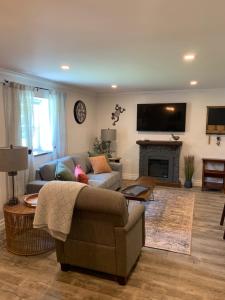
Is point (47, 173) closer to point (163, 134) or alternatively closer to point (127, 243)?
point (127, 243)

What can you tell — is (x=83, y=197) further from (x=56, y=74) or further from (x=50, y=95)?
(x=50, y=95)

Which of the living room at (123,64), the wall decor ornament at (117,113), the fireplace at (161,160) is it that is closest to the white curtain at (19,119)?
the living room at (123,64)

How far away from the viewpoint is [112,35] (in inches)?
85.6

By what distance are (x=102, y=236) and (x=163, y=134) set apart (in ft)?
14.5

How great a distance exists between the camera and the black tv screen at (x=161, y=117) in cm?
598

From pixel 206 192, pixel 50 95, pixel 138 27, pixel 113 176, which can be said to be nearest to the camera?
pixel 138 27

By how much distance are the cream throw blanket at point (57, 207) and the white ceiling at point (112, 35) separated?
142 cm

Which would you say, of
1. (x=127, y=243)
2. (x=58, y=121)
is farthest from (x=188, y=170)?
(x=127, y=243)

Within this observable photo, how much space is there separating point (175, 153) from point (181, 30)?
4231 millimetres

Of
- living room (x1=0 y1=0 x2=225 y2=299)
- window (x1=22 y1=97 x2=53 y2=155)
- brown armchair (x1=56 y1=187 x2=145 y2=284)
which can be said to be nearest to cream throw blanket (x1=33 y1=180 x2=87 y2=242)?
brown armchair (x1=56 y1=187 x2=145 y2=284)

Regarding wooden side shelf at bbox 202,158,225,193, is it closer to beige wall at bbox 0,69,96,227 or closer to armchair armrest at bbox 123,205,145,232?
beige wall at bbox 0,69,96,227

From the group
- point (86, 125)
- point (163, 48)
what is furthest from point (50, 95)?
point (163, 48)

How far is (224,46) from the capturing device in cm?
245

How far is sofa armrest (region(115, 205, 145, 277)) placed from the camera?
222cm
